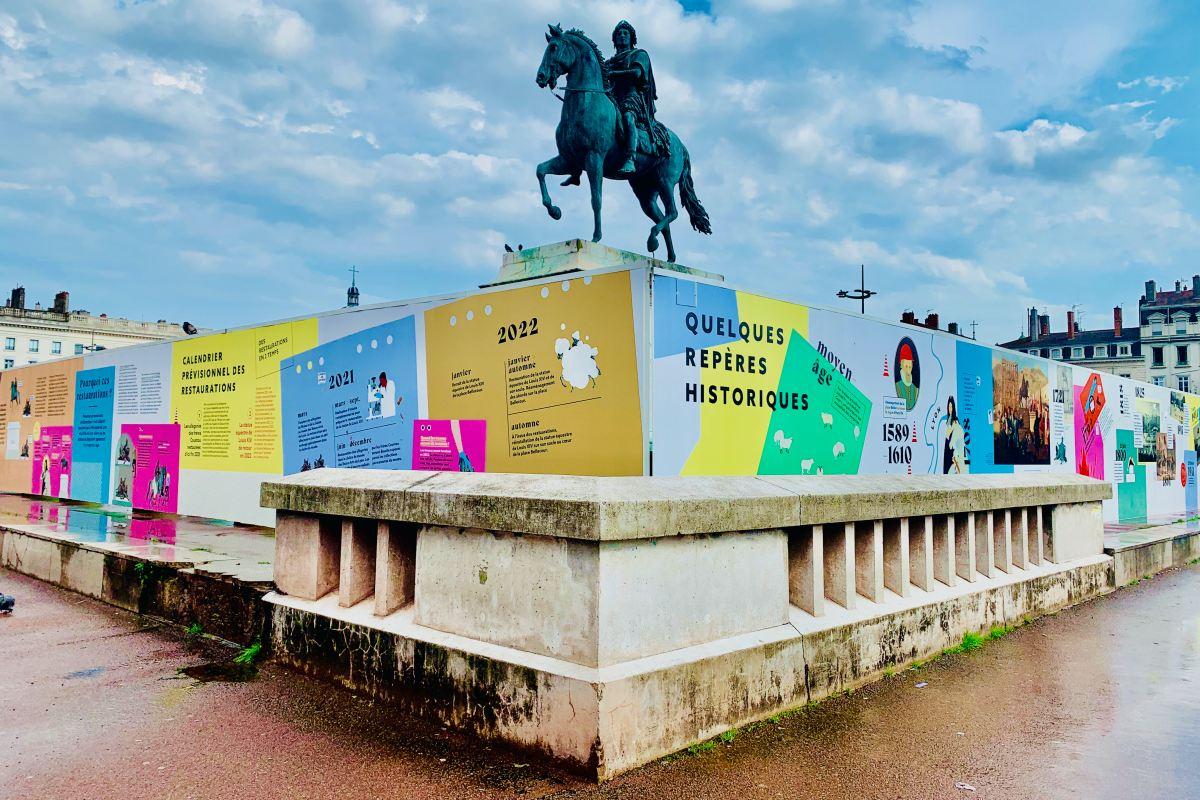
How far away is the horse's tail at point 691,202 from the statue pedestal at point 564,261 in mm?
1377

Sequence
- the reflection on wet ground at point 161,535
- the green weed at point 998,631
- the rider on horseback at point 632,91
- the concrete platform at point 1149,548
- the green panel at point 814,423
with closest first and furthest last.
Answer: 1. the green weed at point 998,631
2. the green panel at point 814,423
3. the reflection on wet ground at point 161,535
4. the rider on horseback at point 632,91
5. the concrete platform at point 1149,548

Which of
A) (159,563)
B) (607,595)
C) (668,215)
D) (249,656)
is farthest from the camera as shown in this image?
(668,215)

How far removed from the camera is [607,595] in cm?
397

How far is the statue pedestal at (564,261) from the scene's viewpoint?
23.1ft

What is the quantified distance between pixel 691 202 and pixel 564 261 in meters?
2.33

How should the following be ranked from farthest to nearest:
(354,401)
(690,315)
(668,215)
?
(354,401) → (668,215) → (690,315)

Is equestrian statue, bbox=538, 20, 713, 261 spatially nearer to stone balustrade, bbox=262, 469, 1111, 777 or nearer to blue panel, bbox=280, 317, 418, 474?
blue panel, bbox=280, 317, 418, 474

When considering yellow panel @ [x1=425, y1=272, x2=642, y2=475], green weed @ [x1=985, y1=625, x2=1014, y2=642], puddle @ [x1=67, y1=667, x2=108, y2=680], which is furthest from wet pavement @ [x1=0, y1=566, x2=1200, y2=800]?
yellow panel @ [x1=425, y1=272, x2=642, y2=475]

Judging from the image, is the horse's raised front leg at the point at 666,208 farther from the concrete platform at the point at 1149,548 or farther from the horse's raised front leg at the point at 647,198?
the concrete platform at the point at 1149,548

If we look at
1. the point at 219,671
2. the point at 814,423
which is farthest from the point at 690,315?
the point at 219,671

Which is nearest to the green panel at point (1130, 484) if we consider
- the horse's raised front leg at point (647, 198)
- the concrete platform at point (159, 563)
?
the horse's raised front leg at point (647, 198)

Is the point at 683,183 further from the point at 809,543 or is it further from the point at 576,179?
the point at 809,543

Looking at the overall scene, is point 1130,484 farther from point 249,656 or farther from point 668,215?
point 249,656

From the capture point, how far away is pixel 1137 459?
16719 mm
